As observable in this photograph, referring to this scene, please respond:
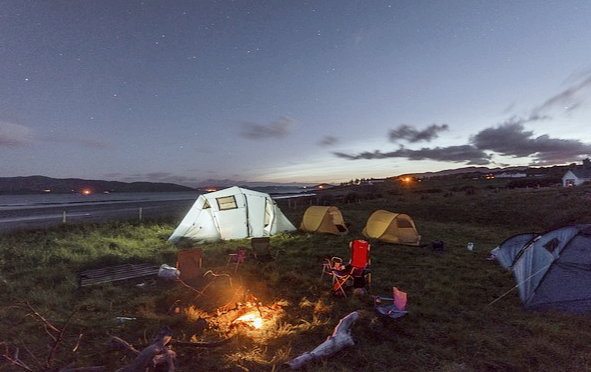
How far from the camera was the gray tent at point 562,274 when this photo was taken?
607cm

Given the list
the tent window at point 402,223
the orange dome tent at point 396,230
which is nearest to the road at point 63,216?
the orange dome tent at point 396,230

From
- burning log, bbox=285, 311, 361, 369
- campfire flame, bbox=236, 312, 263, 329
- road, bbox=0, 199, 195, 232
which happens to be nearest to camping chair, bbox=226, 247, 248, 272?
campfire flame, bbox=236, 312, 263, 329

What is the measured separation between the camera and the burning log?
4211mm

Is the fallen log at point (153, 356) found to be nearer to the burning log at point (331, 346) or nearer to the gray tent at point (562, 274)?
the burning log at point (331, 346)

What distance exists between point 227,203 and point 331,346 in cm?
1095

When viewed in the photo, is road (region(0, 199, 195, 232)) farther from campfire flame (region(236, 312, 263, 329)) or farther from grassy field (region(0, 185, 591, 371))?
campfire flame (region(236, 312, 263, 329))

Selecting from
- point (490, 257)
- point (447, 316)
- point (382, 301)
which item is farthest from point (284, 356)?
point (490, 257)

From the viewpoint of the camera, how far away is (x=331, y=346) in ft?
14.9

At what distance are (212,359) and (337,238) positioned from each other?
422 inches

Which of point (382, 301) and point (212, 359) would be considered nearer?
point (212, 359)

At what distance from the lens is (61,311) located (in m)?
6.15

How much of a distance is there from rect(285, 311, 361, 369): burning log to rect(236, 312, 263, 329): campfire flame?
135cm

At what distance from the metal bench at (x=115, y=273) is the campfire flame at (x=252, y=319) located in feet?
13.7

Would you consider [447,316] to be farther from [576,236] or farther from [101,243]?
[101,243]
